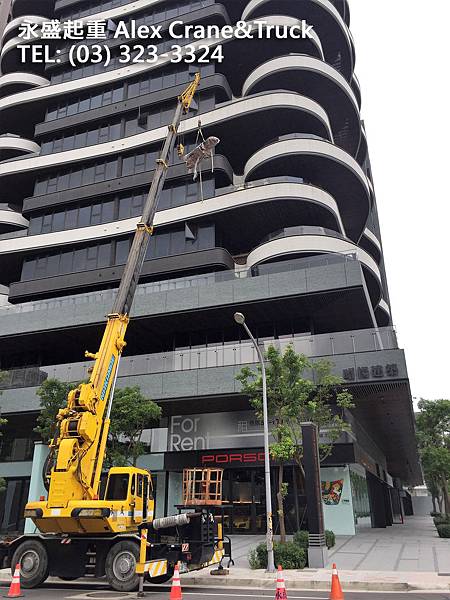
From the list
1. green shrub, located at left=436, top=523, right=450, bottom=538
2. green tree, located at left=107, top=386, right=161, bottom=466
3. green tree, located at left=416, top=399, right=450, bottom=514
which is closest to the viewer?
green tree, located at left=107, top=386, right=161, bottom=466

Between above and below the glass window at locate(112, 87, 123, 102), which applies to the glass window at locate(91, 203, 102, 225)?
below

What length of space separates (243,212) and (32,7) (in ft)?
122

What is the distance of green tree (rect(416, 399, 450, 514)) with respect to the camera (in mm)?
31234

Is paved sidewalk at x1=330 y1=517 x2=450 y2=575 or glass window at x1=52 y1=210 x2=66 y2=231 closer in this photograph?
paved sidewalk at x1=330 y1=517 x2=450 y2=575

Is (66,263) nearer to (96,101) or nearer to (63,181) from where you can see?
(63,181)

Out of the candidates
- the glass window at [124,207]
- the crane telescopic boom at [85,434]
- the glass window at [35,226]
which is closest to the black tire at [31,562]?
the crane telescopic boom at [85,434]

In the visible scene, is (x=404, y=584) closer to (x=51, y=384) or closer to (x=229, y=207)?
(x=51, y=384)

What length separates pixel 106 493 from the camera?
14.6m

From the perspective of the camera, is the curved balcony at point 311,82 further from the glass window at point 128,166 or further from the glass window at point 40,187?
the glass window at point 40,187

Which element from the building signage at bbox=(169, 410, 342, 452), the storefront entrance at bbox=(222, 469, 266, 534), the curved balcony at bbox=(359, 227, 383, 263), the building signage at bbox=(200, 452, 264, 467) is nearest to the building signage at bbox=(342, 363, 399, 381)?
the building signage at bbox=(169, 410, 342, 452)

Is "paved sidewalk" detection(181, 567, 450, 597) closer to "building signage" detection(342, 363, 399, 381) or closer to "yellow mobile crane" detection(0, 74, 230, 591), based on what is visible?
"yellow mobile crane" detection(0, 74, 230, 591)

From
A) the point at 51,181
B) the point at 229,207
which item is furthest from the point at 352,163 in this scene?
the point at 51,181

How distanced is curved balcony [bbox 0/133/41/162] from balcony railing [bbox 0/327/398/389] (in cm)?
2318

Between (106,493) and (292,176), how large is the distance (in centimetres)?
2787
